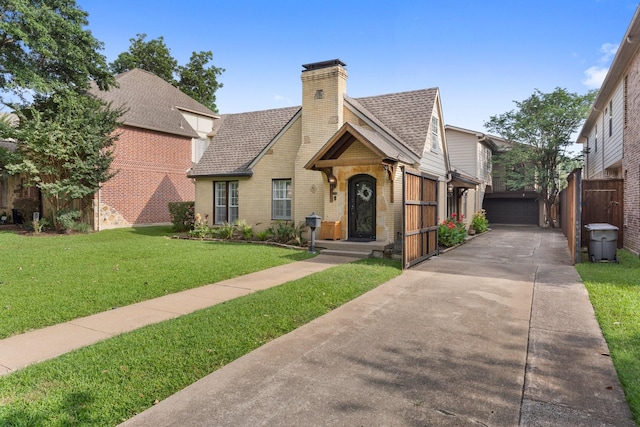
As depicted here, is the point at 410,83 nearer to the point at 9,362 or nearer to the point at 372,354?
the point at 372,354

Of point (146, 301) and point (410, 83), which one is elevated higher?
point (410, 83)

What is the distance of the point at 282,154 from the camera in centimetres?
1546

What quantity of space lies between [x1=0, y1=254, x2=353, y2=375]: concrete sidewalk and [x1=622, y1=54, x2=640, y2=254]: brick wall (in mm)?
9838

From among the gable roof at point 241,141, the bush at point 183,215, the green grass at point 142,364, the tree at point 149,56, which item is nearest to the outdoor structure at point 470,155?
the gable roof at point 241,141

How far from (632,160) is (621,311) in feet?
27.4

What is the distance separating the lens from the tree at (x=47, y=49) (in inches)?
655

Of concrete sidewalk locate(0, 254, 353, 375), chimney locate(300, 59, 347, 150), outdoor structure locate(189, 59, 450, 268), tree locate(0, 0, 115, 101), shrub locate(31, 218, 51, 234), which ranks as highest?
tree locate(0, 0, 115, 101)

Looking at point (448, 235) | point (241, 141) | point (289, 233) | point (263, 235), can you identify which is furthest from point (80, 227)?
point (448, 235)

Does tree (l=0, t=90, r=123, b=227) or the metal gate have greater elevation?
tree (l=0, t=90, r=123, b=227)

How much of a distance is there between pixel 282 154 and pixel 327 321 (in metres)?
10.8

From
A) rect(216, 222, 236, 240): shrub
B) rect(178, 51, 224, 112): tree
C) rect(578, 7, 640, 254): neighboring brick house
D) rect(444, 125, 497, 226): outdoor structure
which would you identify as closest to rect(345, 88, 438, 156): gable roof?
rect(578, 7, 640, 254): neighboring brick house

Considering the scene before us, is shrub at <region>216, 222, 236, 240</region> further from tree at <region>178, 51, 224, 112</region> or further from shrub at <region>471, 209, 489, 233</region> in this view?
tree at <region>178, 51, 224, 112</region>

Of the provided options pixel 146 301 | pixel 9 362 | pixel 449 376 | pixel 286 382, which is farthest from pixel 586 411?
pixel 146 301

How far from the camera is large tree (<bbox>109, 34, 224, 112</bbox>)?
3984 cm
